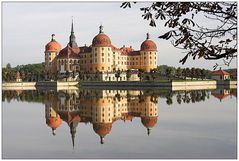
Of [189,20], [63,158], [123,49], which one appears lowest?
[63,158]

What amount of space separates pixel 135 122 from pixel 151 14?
924cm

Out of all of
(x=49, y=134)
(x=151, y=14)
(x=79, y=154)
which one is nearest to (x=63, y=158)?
(x=79, y=154)

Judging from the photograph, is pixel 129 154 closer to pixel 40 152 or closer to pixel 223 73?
pixel 40 152

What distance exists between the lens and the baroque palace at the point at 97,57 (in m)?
48.5

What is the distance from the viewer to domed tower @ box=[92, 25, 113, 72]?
4844cm

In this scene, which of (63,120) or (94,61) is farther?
(94,61)

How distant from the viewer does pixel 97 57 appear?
4862cm

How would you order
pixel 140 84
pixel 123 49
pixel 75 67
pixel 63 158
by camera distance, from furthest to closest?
1. pixel 123 49
2. pixel 75 67
3. pixel 140 84
4. pixel 63 158

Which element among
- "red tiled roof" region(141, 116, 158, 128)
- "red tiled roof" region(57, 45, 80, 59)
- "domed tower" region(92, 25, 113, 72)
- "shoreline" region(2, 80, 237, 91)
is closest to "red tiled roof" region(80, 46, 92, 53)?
"red tiled roof" region(57, 45, 80, 59)

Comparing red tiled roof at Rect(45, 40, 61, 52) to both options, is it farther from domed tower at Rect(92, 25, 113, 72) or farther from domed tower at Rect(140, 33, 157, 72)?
domed tower at Rect(140, 33, 157, 72)

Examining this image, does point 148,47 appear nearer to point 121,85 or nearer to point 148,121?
point 121,85

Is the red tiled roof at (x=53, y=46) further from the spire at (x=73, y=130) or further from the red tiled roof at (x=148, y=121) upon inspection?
the spire at (x=73, y=130)

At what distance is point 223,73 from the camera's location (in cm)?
4684

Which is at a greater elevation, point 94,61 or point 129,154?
point 94,61
